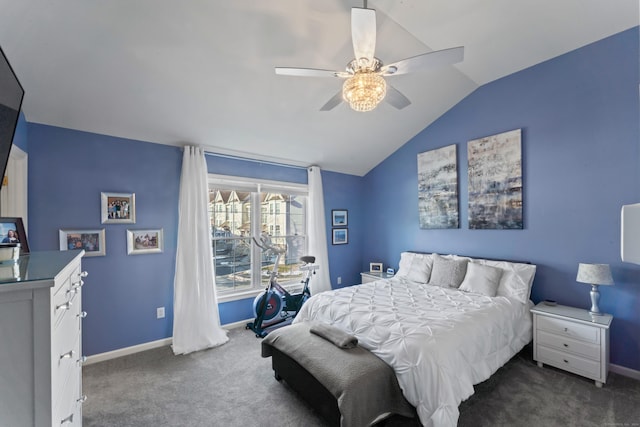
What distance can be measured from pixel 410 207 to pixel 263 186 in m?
2.40

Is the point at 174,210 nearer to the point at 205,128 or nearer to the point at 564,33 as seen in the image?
the point at 205,128

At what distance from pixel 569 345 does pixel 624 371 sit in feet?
1.92

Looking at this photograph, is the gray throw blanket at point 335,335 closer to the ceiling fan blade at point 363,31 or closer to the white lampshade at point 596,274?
the ceiling fan blade at point 363,31

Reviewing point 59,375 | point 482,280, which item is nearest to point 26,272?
point 59,375

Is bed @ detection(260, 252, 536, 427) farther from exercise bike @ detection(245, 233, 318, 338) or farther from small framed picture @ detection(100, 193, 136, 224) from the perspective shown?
small framed picture @ detection(100, 193, 136, 224)

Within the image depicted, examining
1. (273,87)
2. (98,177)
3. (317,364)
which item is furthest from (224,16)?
(317,364)

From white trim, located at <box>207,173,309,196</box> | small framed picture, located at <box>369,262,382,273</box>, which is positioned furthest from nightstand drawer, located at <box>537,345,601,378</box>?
white trim, located at <box>207,173,309,196</box>

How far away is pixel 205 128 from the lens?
10.4 feet

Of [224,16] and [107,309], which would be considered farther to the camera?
[107,309]

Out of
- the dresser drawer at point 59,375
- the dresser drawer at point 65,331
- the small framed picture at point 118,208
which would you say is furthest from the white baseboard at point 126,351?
the dresser drawer at point 59,375

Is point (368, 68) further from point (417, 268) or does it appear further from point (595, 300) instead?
point (595, 300)

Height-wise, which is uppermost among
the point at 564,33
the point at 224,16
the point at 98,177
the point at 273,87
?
the point at 564,33

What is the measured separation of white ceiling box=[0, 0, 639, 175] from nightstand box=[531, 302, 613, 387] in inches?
106

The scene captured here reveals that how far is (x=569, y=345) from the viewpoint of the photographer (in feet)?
8.29
